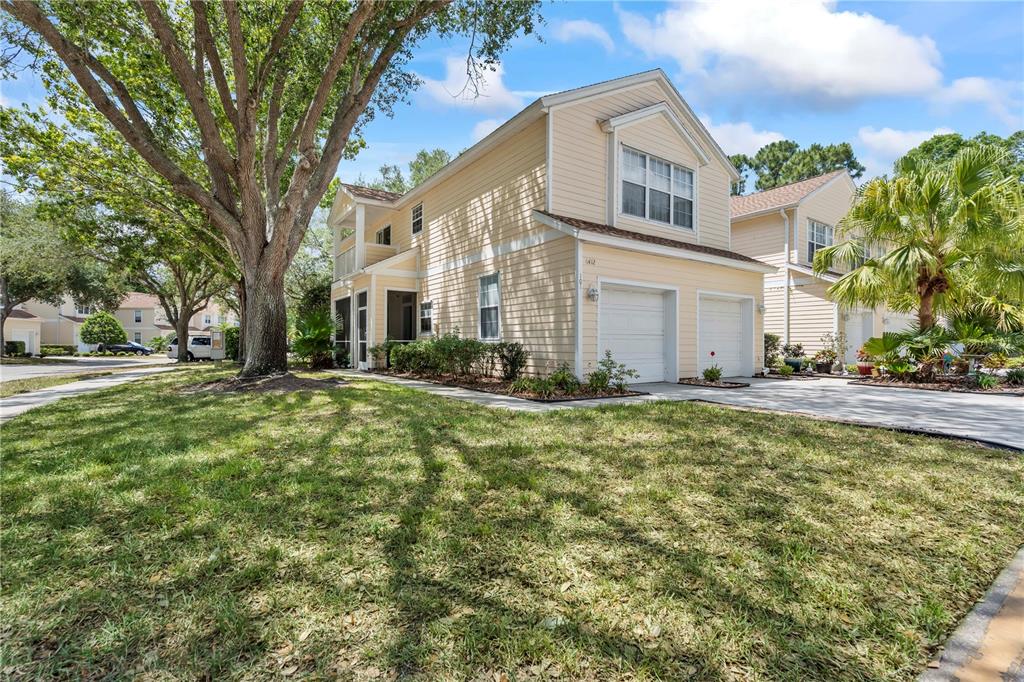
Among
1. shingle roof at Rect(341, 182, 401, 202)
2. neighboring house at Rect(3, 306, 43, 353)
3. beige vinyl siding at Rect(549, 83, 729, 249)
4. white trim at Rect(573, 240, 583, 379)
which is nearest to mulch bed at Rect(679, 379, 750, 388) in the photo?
white trim at Rect(573, 240, 583, 379)

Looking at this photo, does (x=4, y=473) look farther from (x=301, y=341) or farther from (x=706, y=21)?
(x=706, y=21)

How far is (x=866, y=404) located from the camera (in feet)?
26.3

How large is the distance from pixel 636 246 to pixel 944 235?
8.09 metres

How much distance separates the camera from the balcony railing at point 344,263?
1703cm

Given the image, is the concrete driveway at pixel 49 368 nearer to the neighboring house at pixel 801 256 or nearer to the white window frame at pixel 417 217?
the white window frame at pixel 417 217

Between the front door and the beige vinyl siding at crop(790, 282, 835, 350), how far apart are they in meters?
15.7

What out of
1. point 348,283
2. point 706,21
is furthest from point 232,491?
point 348,283

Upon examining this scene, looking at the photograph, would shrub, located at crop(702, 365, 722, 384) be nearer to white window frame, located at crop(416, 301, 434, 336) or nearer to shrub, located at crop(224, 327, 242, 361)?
white window frame, located at crop(416, 301, 434, 336)

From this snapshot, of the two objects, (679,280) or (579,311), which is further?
(679,280)

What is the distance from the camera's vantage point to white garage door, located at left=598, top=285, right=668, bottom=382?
10.1m

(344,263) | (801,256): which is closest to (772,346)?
(801,256)

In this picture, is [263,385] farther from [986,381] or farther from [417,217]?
[986,381]

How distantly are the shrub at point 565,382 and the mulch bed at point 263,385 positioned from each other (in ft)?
15.0

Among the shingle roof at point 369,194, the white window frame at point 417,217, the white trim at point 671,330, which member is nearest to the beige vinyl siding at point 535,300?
the white trim at point 671,330
